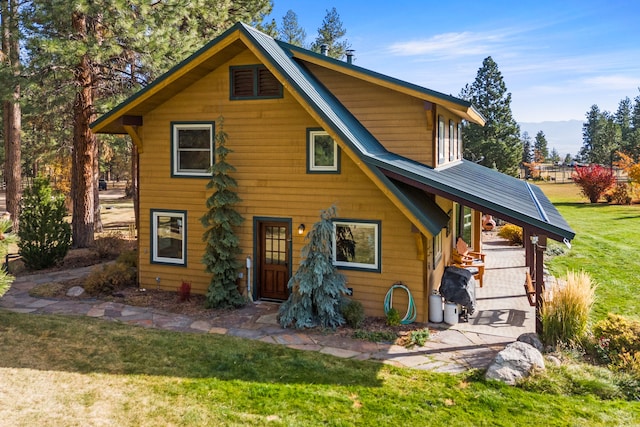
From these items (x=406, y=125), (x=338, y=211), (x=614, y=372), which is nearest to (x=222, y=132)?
(x=338, y=211)

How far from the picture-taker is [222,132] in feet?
37.6

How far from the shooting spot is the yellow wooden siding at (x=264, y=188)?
10.7 metres

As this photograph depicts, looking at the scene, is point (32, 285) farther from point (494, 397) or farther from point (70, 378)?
point (494, 397)

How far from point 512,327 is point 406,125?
5096mm

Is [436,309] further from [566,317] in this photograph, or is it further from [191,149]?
[191,149]

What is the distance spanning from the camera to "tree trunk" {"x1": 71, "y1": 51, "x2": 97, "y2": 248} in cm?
1681

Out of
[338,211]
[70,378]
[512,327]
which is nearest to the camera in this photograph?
[70,378]

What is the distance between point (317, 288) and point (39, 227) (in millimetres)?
10098

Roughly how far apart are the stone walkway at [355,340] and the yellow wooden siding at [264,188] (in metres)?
1.39

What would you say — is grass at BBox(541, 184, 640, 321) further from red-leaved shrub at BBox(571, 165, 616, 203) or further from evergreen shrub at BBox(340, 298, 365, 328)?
evergreen shrub at BBox(340, 298, 365, 328)

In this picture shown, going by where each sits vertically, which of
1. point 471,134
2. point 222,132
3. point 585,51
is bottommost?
point 222,132

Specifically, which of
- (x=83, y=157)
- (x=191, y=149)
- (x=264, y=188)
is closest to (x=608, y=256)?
(x=264, y=188)

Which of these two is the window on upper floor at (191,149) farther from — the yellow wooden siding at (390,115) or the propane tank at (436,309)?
the propane tank at (436,309)

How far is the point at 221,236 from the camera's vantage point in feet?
37.5
